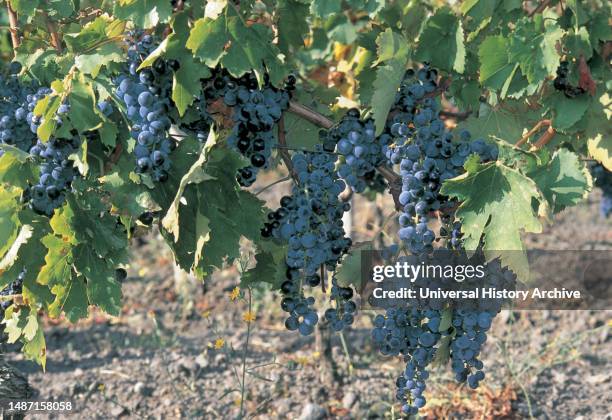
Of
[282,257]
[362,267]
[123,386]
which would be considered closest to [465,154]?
[362,267]

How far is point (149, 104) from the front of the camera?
2633mm

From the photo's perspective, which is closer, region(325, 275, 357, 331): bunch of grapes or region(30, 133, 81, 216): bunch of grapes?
region(30, 133, 81, 216): bunch of grapes

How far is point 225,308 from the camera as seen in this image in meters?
5.93

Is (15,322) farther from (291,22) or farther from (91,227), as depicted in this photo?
(291,22)

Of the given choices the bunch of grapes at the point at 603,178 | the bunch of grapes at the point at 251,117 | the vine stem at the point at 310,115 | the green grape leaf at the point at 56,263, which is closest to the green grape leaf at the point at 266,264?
the bunch of grapes at the point at 251,117

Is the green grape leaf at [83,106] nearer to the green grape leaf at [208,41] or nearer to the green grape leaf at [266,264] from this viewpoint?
the green grape leaf at [208,41]

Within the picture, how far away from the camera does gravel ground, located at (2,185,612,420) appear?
4.21 metres

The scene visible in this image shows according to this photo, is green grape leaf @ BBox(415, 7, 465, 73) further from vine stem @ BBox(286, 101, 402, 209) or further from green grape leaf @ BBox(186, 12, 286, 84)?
green grape leaf @ BBox(186, 12, 286, 84)

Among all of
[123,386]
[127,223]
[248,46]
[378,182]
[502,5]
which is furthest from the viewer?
[123,386]

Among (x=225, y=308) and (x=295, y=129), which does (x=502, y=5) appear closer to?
(x=295, y=129)

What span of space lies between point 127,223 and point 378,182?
1509mm

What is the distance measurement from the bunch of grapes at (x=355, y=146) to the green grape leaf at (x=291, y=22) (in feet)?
1.30

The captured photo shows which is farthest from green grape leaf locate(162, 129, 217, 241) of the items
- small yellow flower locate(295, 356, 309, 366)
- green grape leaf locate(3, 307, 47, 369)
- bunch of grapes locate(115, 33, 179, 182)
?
small yellow flower locate(295, 356, 309, 366)

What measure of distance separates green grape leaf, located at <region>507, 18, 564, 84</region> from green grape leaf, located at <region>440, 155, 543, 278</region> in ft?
1.51
